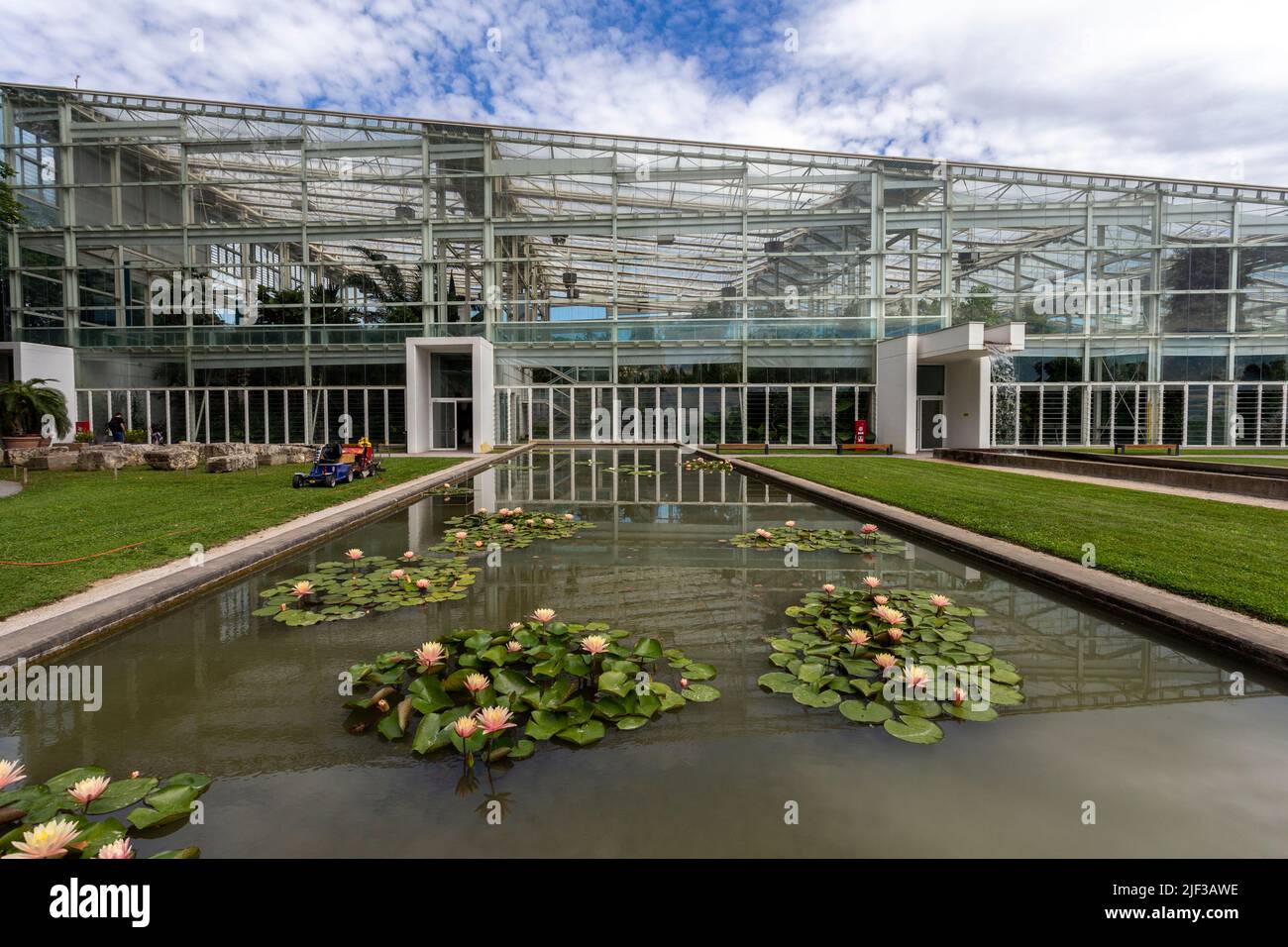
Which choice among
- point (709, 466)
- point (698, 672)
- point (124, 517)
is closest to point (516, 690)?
point (698, 672)

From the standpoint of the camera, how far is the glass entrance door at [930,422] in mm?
26781

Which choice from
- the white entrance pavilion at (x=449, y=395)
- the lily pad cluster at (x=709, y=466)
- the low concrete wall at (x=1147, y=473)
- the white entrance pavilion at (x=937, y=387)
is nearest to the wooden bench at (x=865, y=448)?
the white entrance pavilion at (x=937, y=387)

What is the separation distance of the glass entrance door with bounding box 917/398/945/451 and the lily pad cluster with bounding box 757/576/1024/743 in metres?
23.9

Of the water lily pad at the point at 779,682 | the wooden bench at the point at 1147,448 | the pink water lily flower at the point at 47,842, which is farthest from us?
the wooden bench at the point at 1147,448

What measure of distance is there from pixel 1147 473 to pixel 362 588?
15490mm

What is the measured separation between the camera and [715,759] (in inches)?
112

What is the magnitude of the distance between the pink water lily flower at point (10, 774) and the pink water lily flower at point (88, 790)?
185 millimetres

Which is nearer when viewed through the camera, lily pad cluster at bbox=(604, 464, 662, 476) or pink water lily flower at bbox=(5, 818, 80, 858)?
pink water lily flower at bbox=(5, 818, 80, 858)

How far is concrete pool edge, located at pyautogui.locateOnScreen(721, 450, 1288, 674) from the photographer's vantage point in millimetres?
3934

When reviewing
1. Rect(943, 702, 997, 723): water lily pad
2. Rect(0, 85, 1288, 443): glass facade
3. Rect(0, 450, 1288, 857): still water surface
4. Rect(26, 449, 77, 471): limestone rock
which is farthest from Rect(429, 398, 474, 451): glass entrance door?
Rect(943, 702, 997, 723): water lily pad

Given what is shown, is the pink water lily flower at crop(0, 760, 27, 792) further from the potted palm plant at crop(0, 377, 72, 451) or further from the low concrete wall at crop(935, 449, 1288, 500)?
the potted palm plant at crop(0, 377, 72, 451)

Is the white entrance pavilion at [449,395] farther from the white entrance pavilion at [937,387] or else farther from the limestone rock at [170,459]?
the white entrance pavilion at [937,387]
